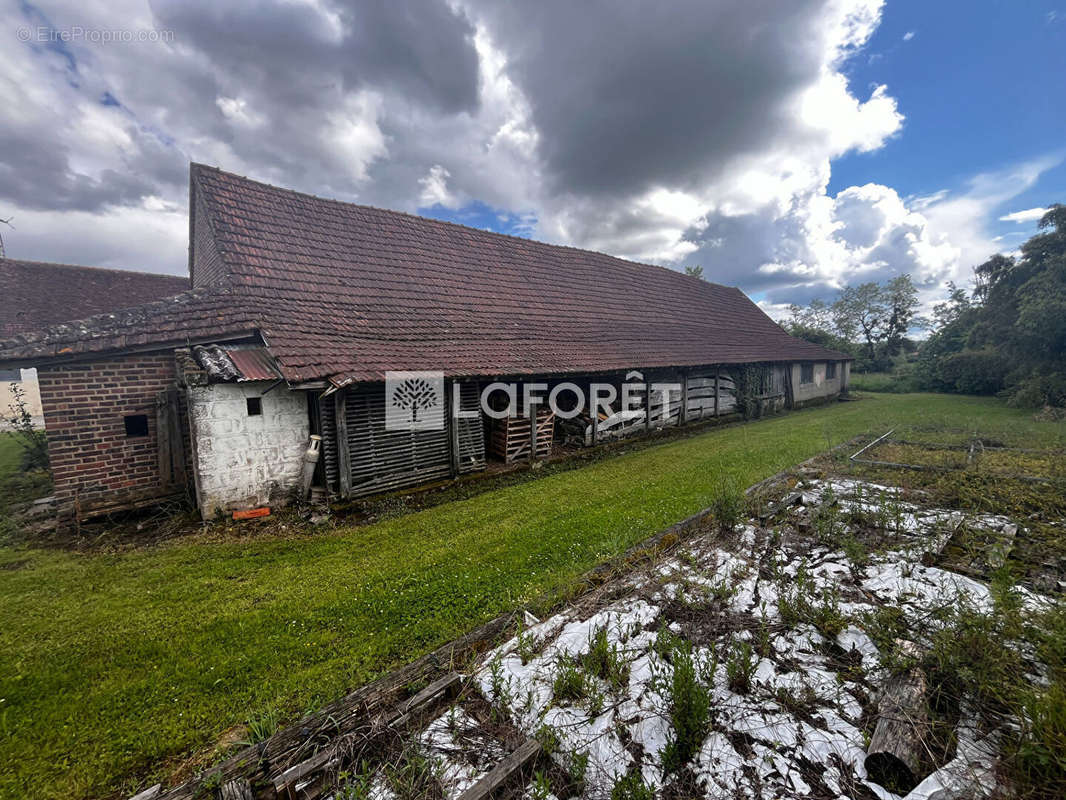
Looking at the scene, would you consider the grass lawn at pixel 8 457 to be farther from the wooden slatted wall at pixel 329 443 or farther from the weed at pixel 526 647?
the weed at pixel 526 647

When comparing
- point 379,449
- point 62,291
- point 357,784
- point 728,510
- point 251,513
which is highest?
point 62,291

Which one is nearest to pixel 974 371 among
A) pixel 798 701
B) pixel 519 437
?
pixel 519 437

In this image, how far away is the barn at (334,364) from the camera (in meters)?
5.24

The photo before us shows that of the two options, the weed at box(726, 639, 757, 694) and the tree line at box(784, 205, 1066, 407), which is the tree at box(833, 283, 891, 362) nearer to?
the tree line at box(784, 205, 1066, 407)

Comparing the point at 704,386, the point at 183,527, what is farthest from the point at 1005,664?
the point at 704,386

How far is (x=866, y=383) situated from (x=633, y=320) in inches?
909

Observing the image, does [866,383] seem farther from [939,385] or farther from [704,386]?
[704,386]

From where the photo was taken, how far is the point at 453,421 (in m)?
7.20

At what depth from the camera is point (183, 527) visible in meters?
5.12

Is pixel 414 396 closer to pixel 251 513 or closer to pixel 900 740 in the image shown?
pixel 251 513

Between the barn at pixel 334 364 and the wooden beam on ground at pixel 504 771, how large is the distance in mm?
4822

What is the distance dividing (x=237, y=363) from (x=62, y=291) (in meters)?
11.4

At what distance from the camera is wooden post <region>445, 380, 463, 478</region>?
7211 mm

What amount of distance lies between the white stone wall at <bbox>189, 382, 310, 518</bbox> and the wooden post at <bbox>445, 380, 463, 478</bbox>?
7.48ft
